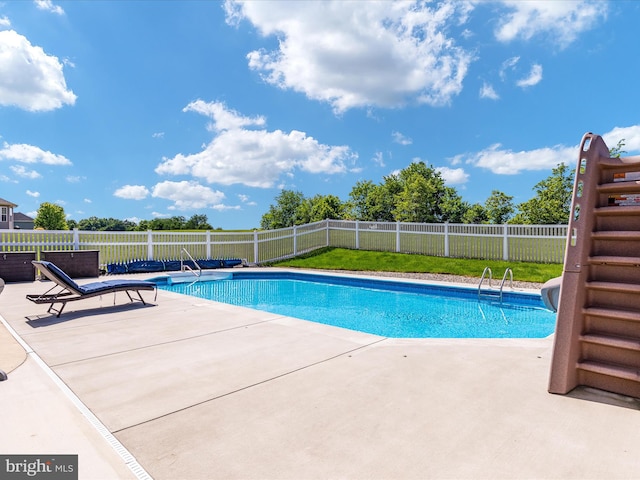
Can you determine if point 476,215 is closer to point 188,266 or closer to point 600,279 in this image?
point 188,266

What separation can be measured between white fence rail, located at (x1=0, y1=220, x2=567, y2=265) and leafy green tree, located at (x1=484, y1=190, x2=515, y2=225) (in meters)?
13.2

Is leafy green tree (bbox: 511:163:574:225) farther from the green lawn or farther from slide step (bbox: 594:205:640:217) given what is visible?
slide step (bbox: 594:205:640:217)

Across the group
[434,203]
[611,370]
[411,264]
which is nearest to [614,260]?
[611,370]

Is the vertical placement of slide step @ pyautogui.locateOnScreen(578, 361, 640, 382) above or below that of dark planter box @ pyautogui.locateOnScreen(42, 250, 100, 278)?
below

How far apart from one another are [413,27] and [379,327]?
10.4 meters

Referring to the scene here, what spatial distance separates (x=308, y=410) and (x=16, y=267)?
10.8m

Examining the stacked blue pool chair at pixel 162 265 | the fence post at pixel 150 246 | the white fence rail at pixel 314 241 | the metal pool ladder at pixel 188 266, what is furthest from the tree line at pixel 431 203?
the fence post at pixel 150 246

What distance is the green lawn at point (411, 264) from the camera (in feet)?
39.9

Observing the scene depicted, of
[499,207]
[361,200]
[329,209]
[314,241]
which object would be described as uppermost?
[361,200]

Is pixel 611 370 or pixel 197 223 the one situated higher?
pixel 197 223

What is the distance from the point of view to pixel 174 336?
15.0 ft

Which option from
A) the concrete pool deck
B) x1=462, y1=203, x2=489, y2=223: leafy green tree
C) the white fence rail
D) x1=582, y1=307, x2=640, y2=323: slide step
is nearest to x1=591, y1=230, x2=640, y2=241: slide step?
x1=582, y1=307, x2=640, y2=323: slide step

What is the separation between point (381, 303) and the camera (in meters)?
9.23

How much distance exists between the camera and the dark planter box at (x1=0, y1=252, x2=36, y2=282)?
31.9 feet
